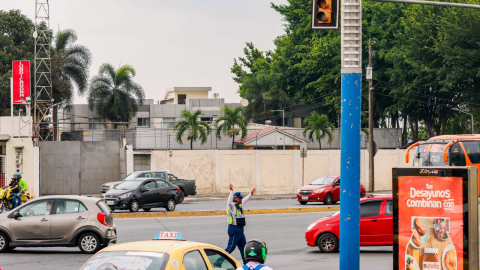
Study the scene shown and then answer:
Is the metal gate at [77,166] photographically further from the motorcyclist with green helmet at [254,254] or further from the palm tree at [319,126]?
the motorcyclist with green helmet at [254,254]

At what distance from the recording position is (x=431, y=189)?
8477 millimetres

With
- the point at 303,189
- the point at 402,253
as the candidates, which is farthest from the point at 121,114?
the point at 402,253

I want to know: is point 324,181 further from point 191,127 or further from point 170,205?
point 191,127

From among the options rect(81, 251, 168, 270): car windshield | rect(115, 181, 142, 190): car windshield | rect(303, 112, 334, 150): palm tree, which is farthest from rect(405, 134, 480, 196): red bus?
rect(81, 251, 168, 270): car windshield

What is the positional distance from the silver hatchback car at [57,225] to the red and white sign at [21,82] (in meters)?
23.1

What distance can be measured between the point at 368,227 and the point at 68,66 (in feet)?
157

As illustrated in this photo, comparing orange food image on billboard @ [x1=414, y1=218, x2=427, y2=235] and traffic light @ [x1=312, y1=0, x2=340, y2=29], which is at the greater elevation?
traffic light @ [x1=312, y1=0, x2=340, y2=29]

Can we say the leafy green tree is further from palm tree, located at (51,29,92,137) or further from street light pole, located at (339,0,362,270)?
street light pole, located at (339,0,362,270)

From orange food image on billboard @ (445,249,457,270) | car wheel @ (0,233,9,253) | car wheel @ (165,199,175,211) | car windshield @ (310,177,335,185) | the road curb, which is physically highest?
orange food image on billboard @ (445,249,457,270)

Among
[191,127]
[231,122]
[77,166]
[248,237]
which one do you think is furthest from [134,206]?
[231,122]

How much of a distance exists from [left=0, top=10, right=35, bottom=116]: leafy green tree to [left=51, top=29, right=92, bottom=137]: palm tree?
2.52 meters

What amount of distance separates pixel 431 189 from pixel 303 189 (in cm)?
2224

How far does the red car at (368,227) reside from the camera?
1544 cm

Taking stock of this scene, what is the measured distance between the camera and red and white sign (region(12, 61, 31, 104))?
36.6 meters
